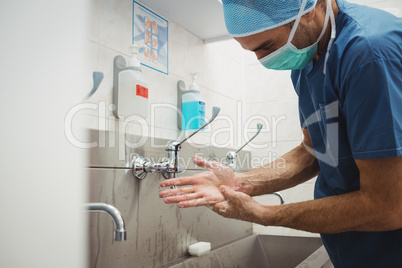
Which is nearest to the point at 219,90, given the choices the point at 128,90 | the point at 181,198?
the point at 128,90

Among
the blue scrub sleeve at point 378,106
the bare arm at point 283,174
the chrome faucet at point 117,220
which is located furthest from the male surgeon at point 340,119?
the chrome faucet at point 117,220

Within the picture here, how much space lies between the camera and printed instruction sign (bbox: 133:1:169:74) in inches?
47.8

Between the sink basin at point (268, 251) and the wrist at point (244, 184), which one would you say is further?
the sink basin at point (268, 251)

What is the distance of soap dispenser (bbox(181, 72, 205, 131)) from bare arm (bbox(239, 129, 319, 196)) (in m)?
0.38

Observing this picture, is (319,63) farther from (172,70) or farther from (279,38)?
(172,70)

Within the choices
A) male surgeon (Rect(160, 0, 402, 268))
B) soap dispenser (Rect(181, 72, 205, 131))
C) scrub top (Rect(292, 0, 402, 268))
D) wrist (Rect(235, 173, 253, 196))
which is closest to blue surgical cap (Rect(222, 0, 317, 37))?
male surgeon (Rect(160, 0, 402, 268))

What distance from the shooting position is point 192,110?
1387 mm

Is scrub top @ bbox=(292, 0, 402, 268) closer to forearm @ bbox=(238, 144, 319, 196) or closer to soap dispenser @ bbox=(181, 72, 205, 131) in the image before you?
forearm @ bbox=(238, 144, 319, 196)

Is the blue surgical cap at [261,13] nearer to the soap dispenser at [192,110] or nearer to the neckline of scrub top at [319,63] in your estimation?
the neckline of scrub top at [319,63]

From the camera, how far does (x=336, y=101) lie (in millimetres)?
761

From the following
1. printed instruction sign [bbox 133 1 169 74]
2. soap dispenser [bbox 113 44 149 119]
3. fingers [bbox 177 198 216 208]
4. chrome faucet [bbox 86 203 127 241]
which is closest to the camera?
chrome faucet [bbox 86 203 127 241]

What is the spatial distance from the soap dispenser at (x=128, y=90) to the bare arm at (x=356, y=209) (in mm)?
457

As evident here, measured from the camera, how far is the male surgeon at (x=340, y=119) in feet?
2.07

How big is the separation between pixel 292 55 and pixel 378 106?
257mm
